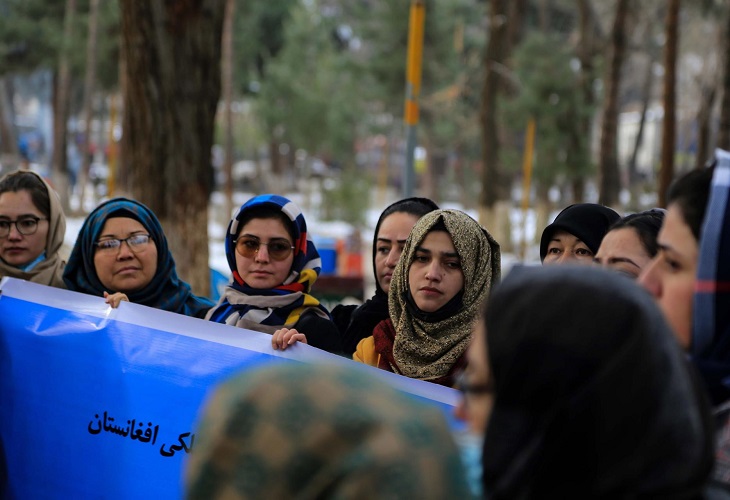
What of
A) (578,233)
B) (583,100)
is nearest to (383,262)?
(578,233)

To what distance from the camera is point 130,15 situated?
6059mm

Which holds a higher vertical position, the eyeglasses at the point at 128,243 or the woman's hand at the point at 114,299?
the eyeglasses at the point at 128,243

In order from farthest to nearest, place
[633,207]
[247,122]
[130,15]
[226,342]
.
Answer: [247,122], [633,207], [130,15], [226,342]

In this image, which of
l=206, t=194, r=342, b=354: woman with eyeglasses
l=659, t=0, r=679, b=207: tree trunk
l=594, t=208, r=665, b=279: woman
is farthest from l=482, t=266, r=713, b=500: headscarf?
l=659, t=0, r=679, b=207: tree trunk

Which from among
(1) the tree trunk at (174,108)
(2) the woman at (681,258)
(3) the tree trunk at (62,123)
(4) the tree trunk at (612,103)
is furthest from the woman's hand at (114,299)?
(3) the tree trunk at (62,123)

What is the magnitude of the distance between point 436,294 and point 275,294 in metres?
0.63

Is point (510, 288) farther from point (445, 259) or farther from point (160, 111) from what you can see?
point (160, 111)

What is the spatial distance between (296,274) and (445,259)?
0.63 metres

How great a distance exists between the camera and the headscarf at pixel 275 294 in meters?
3.47

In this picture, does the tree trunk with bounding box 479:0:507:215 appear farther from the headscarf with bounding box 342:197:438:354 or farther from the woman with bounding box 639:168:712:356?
the woman with bounding box 639:168:712:356

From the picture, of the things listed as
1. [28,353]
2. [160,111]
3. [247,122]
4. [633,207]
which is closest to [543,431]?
[28,353]

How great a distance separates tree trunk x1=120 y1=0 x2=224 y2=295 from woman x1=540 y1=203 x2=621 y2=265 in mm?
3186

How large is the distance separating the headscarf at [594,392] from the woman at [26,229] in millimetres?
3078

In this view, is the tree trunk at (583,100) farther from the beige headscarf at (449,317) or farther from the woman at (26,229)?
the beige headscarf at (449,317)
